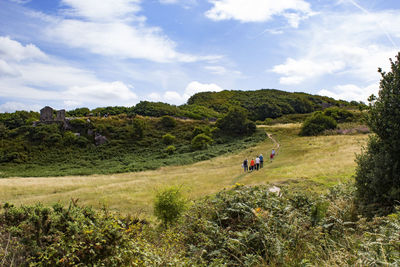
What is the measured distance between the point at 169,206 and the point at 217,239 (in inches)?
158

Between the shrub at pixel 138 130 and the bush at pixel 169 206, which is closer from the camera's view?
the bush at pixel 169 206

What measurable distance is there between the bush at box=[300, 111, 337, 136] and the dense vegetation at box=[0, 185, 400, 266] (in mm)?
41885

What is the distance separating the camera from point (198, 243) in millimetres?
6770

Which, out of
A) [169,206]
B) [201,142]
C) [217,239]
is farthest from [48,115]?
[217,239]

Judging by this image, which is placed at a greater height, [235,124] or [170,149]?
[235,124]

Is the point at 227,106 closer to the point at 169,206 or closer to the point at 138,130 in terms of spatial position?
the point at 138,130

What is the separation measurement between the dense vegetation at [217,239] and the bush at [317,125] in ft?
137

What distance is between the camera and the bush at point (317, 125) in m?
46.7

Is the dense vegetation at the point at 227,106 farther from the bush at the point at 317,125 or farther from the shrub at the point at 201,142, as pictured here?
the bush at the point at 317,125

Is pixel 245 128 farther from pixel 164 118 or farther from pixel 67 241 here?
pixel 67 241

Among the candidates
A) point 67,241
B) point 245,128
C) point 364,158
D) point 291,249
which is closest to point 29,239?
point 67,241

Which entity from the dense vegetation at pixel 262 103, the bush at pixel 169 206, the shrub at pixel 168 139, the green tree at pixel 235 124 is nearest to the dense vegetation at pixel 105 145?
the shrub at pixel 168 139

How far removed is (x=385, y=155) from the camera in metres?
8.03

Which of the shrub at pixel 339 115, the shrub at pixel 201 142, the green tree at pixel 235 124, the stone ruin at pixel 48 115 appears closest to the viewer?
the shrub at pixel 201 142
